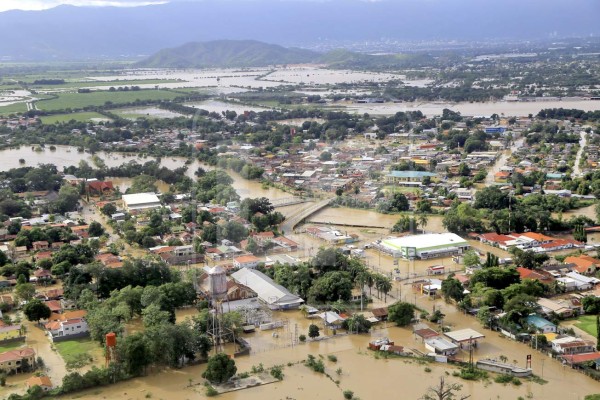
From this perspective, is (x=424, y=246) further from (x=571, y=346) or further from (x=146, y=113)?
(x=146, y=113)

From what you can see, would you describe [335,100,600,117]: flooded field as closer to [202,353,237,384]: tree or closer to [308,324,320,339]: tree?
[308,324,320,339]: tree

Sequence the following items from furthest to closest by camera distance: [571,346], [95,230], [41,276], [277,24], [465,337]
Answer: [277,24], [95,230], [41,276], [465,337], [571,346]

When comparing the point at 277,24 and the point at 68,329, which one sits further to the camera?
the point at 277,24

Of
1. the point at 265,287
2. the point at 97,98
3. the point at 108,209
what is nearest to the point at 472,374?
the point at 265,287

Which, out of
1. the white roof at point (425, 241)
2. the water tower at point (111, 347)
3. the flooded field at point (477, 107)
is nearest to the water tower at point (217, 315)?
the water tower at point (111, 347)

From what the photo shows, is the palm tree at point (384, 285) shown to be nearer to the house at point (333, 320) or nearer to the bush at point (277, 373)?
the house at point (333, 320)

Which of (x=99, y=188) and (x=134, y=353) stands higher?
(x=134, y=353)

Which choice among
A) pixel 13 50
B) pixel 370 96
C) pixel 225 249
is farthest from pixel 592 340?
pixel 13 50

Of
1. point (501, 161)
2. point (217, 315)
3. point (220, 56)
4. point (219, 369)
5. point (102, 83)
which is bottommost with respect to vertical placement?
point (501, 161)
